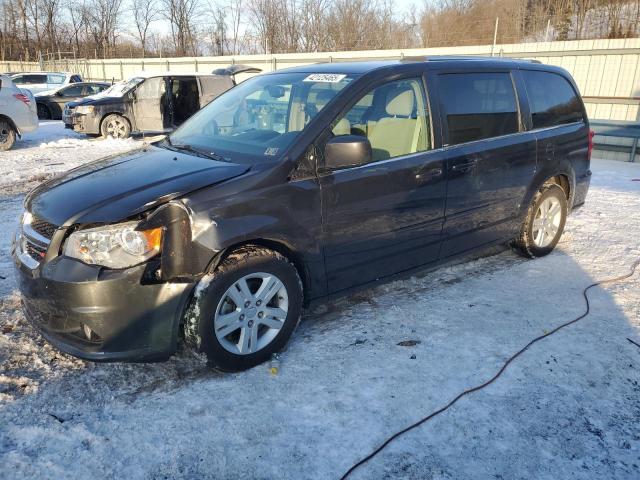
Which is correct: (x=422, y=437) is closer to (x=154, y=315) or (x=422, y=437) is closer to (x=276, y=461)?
(x=276, y=461)

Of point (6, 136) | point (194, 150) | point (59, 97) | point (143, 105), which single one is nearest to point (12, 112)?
point (6, 136)

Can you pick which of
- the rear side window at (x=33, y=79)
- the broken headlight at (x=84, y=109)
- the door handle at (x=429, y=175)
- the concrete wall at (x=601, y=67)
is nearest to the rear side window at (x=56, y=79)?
the rear side window at (x=33, y=79)

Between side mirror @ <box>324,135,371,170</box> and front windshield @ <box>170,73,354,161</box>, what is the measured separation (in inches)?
9.7

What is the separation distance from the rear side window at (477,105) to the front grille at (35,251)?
283 cm

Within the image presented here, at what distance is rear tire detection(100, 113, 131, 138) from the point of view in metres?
13.0

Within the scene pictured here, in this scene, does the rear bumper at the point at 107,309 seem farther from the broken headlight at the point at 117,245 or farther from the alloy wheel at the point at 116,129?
the alloy wheel at the point at 116,129

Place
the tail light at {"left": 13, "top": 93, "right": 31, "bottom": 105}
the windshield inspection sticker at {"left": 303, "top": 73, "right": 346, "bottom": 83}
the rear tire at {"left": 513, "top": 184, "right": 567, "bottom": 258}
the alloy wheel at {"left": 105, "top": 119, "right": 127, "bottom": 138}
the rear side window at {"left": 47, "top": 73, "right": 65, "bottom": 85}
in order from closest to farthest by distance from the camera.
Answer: the windshield inspection sticker at {"left": 303, "top": 73, "right": 346, "bottom": 83}, the rear tire at {"left": 513, "top": 184, "right": 567, "bottom": 258}, the tail light at {"left": 13, "top": 93, "right": 31, "bottom": 105}, the alloy wheel at {"left": 105, "top": 119, "right": 127, "bottom": 138}, the rear side window at {"left": 47, "top": 73, "right": 65, "bottom": 85}

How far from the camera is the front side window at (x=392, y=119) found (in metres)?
3.44

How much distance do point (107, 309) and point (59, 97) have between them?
1776 centimetres

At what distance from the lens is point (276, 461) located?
92.7 inches

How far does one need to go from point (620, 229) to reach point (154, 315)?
546cm

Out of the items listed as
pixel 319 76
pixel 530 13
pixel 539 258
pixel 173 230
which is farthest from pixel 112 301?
pixel 530 13

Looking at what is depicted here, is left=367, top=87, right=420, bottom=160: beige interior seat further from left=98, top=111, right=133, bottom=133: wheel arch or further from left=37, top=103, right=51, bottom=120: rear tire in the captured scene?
left=37, top=103, right=51, bottom=120: rear tire

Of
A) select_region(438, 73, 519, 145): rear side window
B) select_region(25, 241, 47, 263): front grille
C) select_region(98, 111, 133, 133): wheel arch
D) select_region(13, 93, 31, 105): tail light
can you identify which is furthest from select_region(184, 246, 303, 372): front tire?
select_region(98, 111, 133, 133): wheel arch
